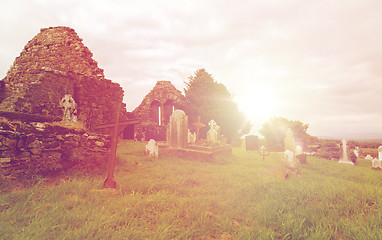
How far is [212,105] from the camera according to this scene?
2202 centimetres

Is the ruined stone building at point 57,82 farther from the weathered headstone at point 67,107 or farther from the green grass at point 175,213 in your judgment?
the green grass at point 175,213

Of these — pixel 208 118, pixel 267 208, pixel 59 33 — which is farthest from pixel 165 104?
pixel 267 208

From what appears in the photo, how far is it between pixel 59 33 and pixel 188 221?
1886cm

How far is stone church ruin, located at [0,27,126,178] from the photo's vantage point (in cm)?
425

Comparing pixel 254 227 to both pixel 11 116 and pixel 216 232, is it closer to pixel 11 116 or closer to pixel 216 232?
pixel 216 232

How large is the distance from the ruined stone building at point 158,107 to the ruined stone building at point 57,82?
7.13m

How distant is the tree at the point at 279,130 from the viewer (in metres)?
20.8

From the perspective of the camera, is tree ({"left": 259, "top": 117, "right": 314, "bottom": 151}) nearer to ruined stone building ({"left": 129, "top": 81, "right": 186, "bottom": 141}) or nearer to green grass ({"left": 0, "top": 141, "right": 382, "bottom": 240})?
ruined stone building ({"left": 129, "top": 81, "right": 186, "bottom": 141})

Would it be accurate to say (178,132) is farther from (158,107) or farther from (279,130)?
(279,130)

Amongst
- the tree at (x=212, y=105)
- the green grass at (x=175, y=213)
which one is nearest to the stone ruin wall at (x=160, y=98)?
the tree at (x=212, y=105)

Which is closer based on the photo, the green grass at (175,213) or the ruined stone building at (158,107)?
the green grass at (175,213)

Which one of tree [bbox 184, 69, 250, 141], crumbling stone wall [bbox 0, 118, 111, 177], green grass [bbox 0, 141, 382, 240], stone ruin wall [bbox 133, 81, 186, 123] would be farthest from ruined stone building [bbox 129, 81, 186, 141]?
green grass [bbox 0, 141, 382, 240]

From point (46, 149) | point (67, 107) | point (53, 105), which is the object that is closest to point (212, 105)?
point (53, 105)

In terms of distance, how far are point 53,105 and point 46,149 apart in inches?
290
